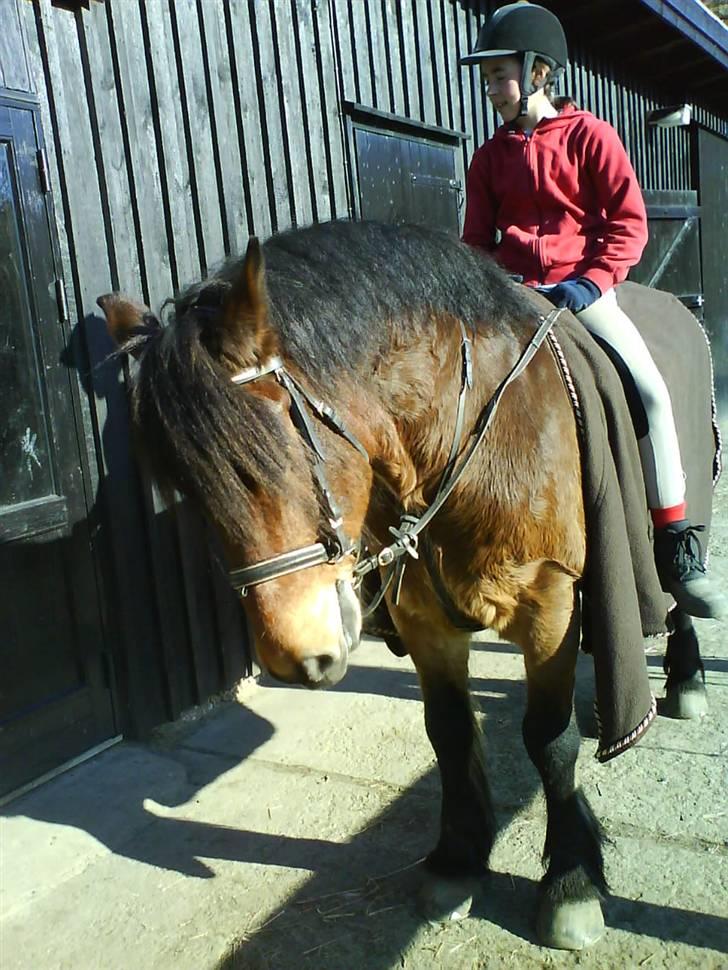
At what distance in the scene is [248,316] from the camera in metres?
1.60

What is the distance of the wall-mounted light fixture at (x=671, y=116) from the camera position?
8289mm

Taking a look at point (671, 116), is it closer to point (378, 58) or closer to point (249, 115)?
point (378, 58)

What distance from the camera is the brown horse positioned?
1572 mm

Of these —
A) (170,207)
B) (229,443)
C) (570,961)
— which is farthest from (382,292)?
(170,207)

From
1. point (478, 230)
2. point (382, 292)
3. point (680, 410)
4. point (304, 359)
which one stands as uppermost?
point (478, 230)

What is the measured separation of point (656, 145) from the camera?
898cm

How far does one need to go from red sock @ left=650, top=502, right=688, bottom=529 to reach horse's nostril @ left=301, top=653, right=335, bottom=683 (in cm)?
151

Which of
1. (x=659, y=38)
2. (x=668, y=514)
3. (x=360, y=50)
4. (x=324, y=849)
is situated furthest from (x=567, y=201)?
(x=659, y=38)

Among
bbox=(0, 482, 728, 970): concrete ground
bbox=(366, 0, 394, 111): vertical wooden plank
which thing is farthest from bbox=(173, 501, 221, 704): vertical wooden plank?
bbox=(366, 0, 394, 111): vertical wooden plank

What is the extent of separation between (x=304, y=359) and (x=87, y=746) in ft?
8.00

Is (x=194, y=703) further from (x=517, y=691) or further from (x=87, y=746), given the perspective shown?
(x=517, y=691)

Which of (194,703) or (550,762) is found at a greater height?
(550,762)

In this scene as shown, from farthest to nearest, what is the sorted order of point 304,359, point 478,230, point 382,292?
point 478,230 < point 382,292 < point 304,359

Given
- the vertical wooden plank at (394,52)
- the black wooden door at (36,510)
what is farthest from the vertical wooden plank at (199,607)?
the vertical wooden plank at (394,52)
